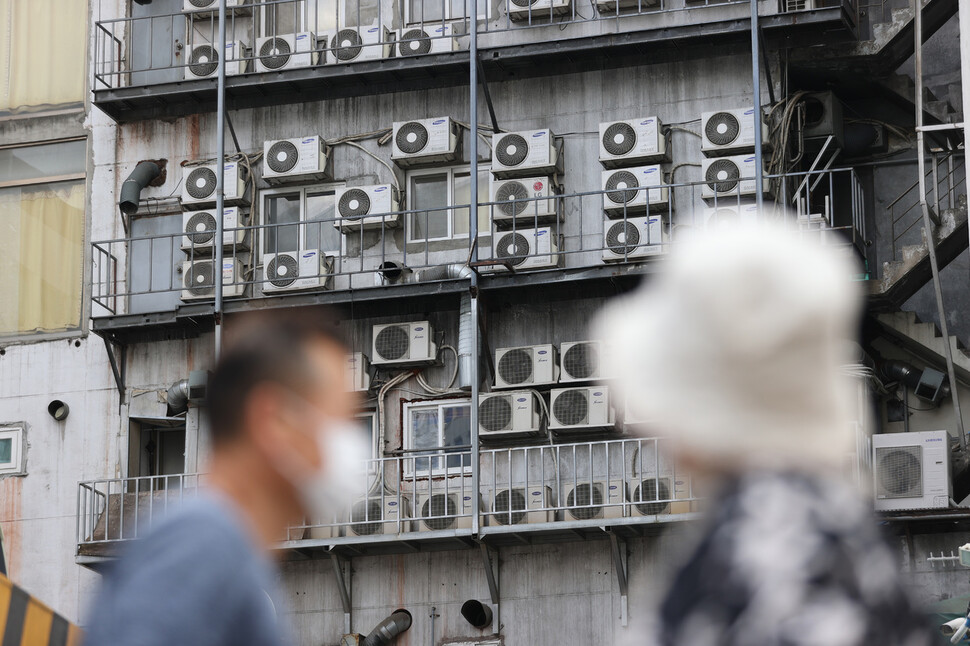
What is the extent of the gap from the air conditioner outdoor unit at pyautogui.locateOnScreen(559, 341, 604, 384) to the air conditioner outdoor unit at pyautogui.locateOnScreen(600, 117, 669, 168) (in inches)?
95.0

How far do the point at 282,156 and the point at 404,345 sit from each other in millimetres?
3150

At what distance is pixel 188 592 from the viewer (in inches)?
104

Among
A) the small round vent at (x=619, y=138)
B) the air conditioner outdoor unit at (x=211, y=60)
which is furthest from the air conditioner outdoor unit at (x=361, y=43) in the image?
the small round vent at (x=619, y=138)

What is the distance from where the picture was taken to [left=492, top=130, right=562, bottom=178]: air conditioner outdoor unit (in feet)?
68.8

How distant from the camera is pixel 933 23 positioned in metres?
21.2

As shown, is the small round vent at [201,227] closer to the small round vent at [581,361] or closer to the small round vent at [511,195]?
the small round vent at [511,195]

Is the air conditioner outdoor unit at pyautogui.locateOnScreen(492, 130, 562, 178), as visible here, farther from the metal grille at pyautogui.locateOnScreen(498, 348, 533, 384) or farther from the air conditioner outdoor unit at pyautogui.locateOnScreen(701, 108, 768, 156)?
the metal grille at pyautogui.locateOnScreen(498, 348, 533, 384)

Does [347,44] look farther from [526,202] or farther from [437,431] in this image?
[437,431]

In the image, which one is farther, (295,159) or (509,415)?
(295,159)

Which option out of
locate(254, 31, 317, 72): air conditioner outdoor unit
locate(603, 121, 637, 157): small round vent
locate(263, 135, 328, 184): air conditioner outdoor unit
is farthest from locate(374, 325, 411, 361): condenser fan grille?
locate(254, 31, 317, 72): air conditioner outdoor unit

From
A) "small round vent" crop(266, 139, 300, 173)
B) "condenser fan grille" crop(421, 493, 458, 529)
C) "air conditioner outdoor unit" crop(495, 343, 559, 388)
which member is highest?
"small round vent" crop(266, 139, 300, 173)

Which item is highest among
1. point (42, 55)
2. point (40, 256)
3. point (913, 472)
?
point (42, 55)

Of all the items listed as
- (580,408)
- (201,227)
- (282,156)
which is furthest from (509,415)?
(201,227)

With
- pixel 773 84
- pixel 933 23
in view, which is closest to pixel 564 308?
pixel 773 84
